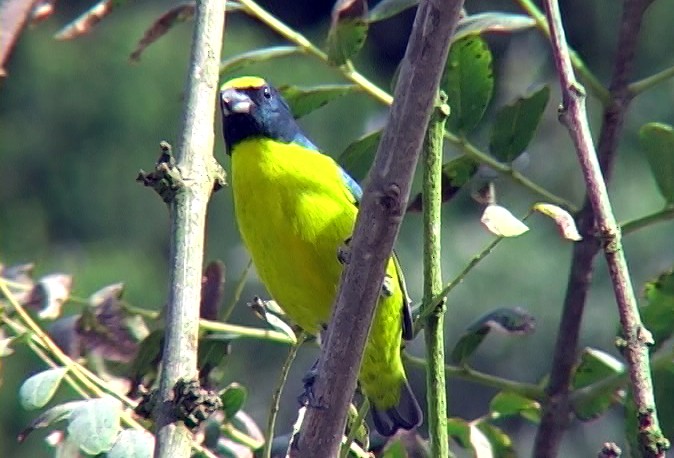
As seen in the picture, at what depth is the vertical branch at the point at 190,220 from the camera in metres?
1.45

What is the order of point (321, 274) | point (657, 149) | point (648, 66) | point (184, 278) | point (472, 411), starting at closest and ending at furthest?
point (184, 278), point (657, 149), point (321, 274), point (472, 411), point (648, 66)

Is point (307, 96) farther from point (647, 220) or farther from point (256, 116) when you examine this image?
point (256, 116)

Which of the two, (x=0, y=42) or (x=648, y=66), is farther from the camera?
(x=648, y=66)

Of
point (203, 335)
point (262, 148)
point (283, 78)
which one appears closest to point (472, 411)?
point (283, 78)

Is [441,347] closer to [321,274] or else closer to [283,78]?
[321,274]

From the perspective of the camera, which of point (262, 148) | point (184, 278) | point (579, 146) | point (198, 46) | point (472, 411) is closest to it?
point (579, 146)

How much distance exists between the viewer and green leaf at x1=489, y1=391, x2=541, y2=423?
2.08 meters

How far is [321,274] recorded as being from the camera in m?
2.60

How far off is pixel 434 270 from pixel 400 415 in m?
1.05

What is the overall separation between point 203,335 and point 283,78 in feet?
24.4

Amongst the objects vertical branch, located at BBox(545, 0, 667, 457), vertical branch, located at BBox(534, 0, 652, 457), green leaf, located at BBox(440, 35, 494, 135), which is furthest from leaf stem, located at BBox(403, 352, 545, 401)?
vertical branch, located at BBox(545, 0, 667, 457)

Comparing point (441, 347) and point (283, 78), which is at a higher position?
point (283, 78)

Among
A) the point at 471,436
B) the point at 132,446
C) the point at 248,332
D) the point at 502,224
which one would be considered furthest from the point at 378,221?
the point at 471,436

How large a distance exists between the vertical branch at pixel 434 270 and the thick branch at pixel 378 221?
0.33 feet
